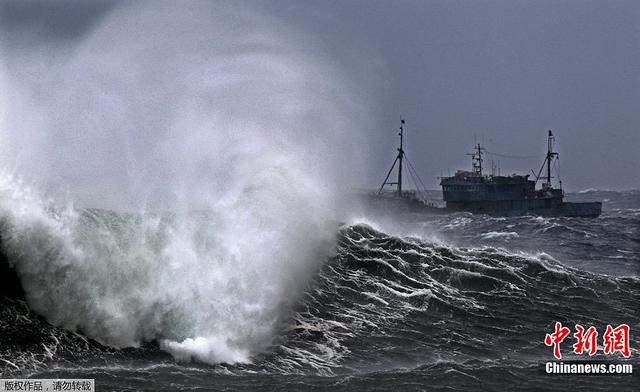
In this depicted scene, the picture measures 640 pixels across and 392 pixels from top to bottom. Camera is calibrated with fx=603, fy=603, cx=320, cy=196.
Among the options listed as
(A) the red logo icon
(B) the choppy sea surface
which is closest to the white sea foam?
(B) the choppy sea surface

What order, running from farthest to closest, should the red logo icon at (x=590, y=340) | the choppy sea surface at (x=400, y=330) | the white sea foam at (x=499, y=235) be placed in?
the white sea foam at (x=499, y=235), the red logo icon at (x=590, y=340), the choppy sea surface at (x=400, y=330)

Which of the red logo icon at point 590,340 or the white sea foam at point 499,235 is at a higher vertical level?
the white sea foam at point 499,235

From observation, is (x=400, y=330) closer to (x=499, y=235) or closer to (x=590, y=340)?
(x=590, y=340)

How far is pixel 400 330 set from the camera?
23.4 m

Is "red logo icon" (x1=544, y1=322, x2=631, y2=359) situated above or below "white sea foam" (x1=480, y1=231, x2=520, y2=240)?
below

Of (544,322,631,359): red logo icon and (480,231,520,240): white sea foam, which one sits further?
(480,231,520,240): white sea foam

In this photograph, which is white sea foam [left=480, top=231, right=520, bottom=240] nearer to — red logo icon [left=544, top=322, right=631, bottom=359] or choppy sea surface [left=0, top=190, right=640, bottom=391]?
choppy sea surface [left=0, top=190, right=640, bottom=391]

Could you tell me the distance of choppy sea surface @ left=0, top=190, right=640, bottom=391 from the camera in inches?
696

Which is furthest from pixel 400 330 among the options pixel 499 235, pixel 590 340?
pixel 499 235

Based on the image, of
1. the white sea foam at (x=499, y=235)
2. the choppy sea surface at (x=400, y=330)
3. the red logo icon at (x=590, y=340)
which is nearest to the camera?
the choppy sea surface at (x=400, y=330)

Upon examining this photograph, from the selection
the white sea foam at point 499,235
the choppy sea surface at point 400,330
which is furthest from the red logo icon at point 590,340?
the white sea foam at point 499,235

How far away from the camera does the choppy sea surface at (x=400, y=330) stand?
17.7 metres

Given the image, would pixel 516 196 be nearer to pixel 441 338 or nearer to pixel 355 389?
pixel 441 338

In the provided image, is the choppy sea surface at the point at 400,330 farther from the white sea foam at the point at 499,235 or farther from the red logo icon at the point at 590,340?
the white sea foam at the point at 499,235
